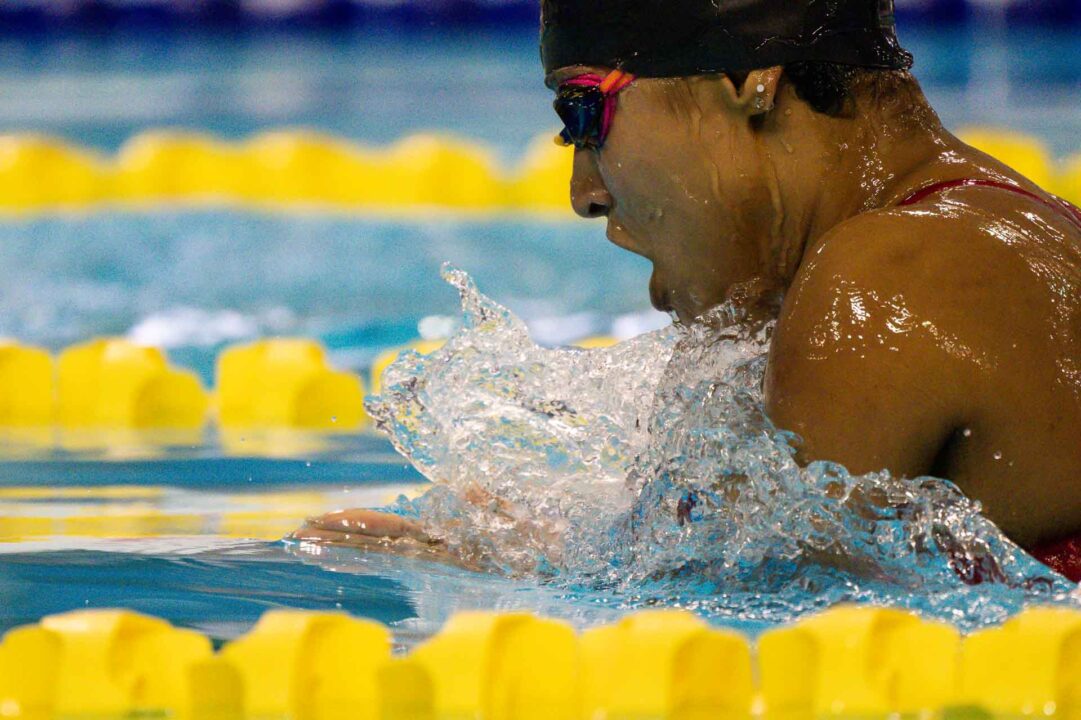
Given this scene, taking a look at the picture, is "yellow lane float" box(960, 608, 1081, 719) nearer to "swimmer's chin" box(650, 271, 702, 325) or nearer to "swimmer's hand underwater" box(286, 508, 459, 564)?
"swimmer's chin" box(650, 271, 702, 325)

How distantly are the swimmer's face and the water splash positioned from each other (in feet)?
0.28

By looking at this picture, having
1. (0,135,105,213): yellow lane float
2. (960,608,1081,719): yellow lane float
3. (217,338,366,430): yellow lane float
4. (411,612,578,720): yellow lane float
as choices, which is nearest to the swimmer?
(960,608,1081,719): yellow lane float

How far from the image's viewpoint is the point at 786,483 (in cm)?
167

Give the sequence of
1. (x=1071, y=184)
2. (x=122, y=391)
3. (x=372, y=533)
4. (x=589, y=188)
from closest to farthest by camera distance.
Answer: (x=589, y=188) < (x=372, y=533) < (x=122, y=391) < (x=1071, y=184)

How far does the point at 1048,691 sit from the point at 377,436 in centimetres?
246

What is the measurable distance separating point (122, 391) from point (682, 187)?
8.08 feet

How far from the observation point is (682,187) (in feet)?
5.86

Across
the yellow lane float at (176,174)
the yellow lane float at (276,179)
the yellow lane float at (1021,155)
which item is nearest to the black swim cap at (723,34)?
the yellow lane float at (1021,155)

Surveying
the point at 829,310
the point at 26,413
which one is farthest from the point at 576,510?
the point at 26,413

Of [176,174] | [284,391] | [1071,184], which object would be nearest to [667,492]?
[284,391]

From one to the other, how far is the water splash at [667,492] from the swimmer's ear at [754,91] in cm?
25

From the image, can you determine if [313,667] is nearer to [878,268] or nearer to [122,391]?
[878,268]

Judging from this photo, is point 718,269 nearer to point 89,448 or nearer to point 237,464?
point 237,464

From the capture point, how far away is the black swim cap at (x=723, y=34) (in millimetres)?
1749
